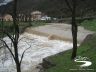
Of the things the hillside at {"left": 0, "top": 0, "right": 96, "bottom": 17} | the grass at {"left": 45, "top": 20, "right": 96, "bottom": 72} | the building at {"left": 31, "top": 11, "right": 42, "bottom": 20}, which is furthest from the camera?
the building at {"left": 31, "top": 11, "right": 42, "bottom": 20}

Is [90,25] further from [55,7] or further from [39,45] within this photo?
[55,7]

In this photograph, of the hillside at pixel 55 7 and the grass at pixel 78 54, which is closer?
the grass at pixel 78 54

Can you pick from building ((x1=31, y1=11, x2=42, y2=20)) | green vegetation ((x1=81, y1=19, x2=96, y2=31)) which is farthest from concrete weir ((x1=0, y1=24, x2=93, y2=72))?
building ((x1=31, y1=11, x2=42, y2=20))

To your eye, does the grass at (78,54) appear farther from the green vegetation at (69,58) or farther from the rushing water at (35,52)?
the rushing water at (35,52)

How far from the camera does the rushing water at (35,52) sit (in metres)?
21.2

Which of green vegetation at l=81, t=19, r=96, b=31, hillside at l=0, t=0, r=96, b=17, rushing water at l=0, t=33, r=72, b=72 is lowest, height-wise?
rushing water at l=0, t=33, r=72, b=72

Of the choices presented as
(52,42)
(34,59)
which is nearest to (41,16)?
(52,42)

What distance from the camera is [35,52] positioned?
24859mm

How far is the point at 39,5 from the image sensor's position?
5706 cm

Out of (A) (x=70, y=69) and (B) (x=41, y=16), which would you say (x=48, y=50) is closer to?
(A) (x=70, y=69)

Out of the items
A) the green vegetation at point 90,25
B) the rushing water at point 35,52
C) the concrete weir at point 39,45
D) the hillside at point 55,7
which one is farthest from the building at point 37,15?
the rushing water at point 35,52

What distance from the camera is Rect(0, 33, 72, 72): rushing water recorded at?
21.2 metres

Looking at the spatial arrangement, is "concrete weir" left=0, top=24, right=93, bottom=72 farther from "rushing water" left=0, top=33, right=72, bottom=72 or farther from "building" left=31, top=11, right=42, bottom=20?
"building" left=31, top=11, right=42, bottom=20

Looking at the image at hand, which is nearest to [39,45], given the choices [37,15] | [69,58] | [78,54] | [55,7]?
[78,54]
